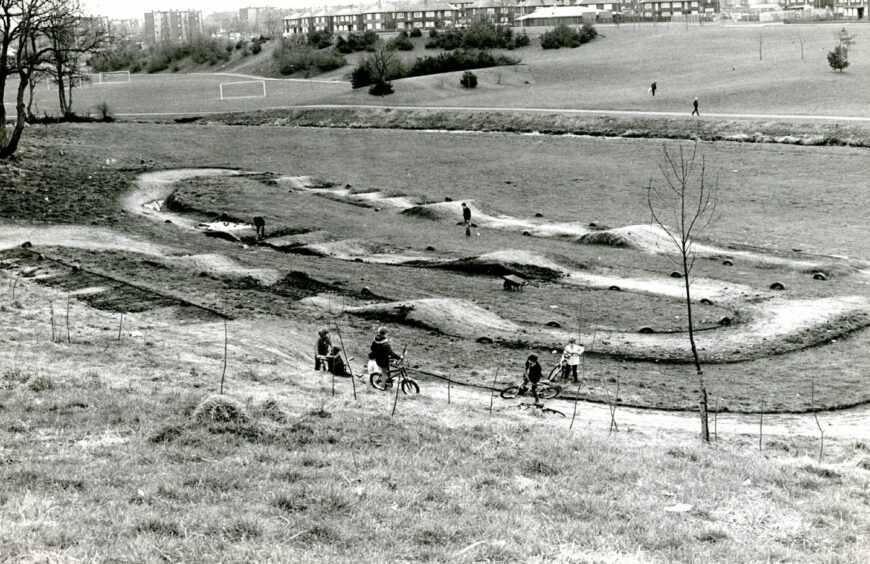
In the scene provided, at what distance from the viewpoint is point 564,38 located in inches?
4719

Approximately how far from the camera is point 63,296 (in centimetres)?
2988

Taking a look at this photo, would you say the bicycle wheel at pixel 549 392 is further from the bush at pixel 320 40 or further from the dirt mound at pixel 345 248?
the bush at pixel 320 40

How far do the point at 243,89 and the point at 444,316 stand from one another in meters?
91.9

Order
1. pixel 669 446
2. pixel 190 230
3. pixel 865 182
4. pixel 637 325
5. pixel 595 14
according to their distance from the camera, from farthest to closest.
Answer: pixel 595 14 → pixel 865 182 → pixel 190 230 → pixel 637 325 → pixel 669 446

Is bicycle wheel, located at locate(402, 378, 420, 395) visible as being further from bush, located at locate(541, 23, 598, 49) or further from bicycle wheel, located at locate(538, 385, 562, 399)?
bush, located at locate(541, 23, 598, 49)

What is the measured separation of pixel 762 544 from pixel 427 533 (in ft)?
12.9

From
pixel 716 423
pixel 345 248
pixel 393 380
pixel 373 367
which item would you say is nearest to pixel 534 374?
pixel 393 380

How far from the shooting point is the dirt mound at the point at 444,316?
92.4 feet

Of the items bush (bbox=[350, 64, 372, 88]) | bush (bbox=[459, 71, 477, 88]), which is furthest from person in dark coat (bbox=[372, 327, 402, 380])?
bush (bbox=[350, 64, 372, 88])

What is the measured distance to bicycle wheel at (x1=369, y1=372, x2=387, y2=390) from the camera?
21.6 metres

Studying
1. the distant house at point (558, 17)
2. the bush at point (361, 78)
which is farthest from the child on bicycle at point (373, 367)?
the distant house at point (558, 17)

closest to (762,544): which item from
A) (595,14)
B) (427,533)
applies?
(427,533)

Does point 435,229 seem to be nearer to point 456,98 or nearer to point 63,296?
point 63,296

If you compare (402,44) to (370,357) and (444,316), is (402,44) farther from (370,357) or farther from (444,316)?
(370,357)
